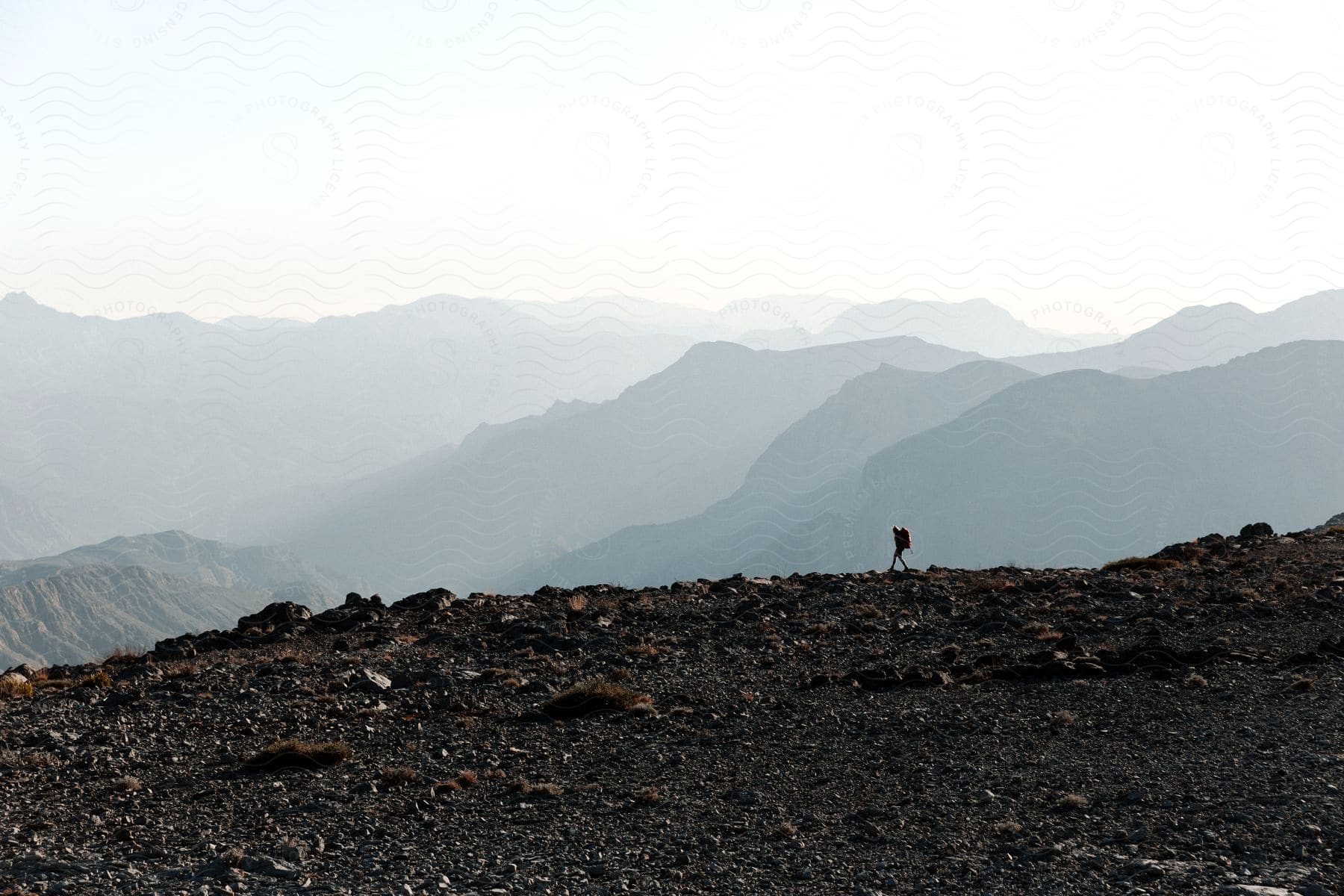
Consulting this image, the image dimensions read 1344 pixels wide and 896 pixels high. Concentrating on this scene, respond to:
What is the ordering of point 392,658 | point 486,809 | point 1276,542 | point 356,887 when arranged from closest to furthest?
1. point 356,887
2. point 486,809
3. point 392,658
4. point 1276,542

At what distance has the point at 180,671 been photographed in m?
25.5

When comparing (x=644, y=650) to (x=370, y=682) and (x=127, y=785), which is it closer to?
(x=370, y=682)

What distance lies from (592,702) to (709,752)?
3799 millimetres

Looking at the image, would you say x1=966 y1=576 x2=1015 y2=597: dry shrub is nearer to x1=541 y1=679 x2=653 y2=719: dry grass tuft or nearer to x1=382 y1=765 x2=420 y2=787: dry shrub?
x1=541 y1=679 x2=653 y2=719: dry grass tuft

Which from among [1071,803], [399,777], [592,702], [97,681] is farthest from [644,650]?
[97,681]

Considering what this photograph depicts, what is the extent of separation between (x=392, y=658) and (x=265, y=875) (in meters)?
13.3

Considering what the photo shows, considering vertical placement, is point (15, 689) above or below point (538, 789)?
above

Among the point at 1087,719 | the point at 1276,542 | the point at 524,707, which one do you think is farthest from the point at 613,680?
the point at 1276,542

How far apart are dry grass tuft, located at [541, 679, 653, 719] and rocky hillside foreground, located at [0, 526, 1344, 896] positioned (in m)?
0.07

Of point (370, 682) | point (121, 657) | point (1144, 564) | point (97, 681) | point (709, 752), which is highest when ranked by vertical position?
point (97, 681)

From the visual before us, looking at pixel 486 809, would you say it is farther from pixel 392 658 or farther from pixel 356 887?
pixel 392 658

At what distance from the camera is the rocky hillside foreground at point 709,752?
13219mm

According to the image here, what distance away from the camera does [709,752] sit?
1866 cm

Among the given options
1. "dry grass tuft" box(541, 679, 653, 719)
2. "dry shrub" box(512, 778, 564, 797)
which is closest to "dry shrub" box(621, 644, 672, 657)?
"dry grass tuft" box(541, 679, 653, 719)
